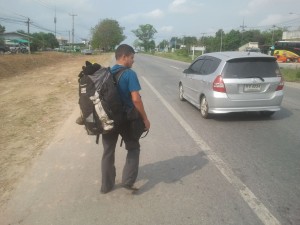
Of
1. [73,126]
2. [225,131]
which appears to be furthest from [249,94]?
[73,126]

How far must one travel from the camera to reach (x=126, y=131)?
13.8 feet

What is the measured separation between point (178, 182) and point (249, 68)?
4325mm

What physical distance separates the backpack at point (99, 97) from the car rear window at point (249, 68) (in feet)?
15.3

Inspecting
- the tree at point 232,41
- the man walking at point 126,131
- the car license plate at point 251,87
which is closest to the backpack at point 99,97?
the man walking at point 126,131

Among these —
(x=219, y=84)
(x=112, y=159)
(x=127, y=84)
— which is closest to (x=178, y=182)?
(x=112, y=159)

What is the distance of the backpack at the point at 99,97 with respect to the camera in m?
3.80

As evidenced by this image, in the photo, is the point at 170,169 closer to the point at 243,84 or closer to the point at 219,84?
the point at 219,84

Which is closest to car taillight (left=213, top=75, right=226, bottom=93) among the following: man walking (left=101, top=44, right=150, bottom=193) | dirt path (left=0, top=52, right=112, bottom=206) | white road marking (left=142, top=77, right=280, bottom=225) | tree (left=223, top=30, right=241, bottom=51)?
white road marking (left=142, top=77, right=280, bottom=225)

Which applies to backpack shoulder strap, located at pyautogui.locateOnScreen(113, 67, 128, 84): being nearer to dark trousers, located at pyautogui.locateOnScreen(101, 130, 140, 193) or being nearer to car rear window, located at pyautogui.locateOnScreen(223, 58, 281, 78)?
dark trousers, located at pyautogui.locateOnScreen(101, 130, 140, 193)

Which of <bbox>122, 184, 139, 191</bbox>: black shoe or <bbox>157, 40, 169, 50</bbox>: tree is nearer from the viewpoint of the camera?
<bbox>122, 184, 139, 191</bbox>: black shoe

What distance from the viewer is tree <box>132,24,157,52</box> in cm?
17162

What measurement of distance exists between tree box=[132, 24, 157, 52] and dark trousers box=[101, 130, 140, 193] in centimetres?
17018

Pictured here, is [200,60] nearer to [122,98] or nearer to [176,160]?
[176,160]

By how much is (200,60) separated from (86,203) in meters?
6.59
